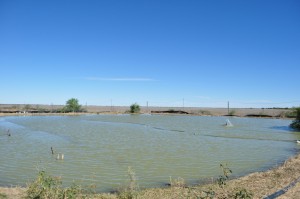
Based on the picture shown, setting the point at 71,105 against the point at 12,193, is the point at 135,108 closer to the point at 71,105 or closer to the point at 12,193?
the point at 71,105

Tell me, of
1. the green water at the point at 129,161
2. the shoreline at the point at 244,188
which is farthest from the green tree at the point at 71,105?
the shoreline at the point at 244,188

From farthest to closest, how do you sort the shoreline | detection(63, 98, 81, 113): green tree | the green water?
detection(63, 98, 81, 113): green tree
the green water
the shoreline

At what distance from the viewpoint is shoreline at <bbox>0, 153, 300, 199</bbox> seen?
9.08 metres

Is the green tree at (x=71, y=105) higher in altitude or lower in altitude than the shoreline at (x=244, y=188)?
higher

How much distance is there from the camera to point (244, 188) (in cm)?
929

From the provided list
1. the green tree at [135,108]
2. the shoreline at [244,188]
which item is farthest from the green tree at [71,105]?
the shoreline at [244,188]

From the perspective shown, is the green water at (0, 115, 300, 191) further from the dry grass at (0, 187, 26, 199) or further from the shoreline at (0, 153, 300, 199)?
the dry grass at (0, 187, 26, 199)

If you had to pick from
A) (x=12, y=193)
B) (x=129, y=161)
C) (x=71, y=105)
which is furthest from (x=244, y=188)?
(x=71, y=105)

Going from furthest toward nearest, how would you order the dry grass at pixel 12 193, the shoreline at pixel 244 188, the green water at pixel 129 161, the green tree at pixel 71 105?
the green tree at pixel 71 105 → the green water at pixel 129 161 → the shoreline at pixel 244 188 → the dry grass at pixel 12 193

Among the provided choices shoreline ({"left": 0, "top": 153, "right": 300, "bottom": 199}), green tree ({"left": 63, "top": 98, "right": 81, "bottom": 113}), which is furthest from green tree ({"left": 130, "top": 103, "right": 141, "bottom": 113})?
shoreline ({"left": 0, "top": 153, "right": 300, "bottom": 199})

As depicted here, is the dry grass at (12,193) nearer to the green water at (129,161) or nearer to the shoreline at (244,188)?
the shoreline at (244,188)

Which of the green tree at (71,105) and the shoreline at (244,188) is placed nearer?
the shoreline at (244,188)

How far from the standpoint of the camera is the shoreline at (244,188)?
908 cm

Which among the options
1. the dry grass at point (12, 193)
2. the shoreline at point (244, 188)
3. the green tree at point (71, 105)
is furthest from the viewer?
the green tree at point (71, 105)
